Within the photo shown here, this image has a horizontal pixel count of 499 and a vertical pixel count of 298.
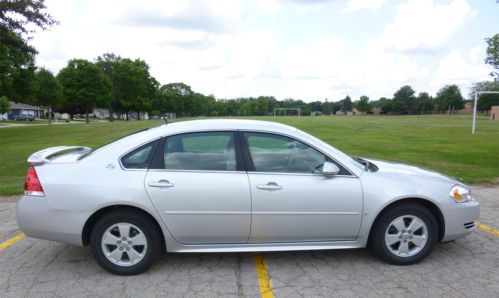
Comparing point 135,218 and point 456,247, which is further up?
point 135,218

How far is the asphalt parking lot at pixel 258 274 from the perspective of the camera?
318 cm

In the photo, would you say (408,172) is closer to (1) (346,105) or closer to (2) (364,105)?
(2) (364,105)

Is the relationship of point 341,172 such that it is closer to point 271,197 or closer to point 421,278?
point 271,197

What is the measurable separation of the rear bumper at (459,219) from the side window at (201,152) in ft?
7.68

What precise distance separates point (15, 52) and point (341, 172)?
1219 inches

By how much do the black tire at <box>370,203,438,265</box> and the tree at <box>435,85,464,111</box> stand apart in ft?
→ 425

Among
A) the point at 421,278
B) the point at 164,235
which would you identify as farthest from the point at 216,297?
the point at 421,278

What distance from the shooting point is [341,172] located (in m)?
3.58

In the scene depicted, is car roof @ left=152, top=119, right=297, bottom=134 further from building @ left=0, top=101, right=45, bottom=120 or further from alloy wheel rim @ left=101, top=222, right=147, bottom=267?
building @ left=0, top=101, right=45, bottom=120

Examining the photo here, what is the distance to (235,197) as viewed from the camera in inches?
134

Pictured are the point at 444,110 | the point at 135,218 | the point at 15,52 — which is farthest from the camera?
the point at 444,110

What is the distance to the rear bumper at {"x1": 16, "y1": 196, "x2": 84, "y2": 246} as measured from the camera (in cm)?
338

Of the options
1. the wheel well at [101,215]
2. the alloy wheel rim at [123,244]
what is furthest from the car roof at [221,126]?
the alloy wheel rim at [123,244]

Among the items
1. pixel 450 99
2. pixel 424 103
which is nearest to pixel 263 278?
pixel 450 99
